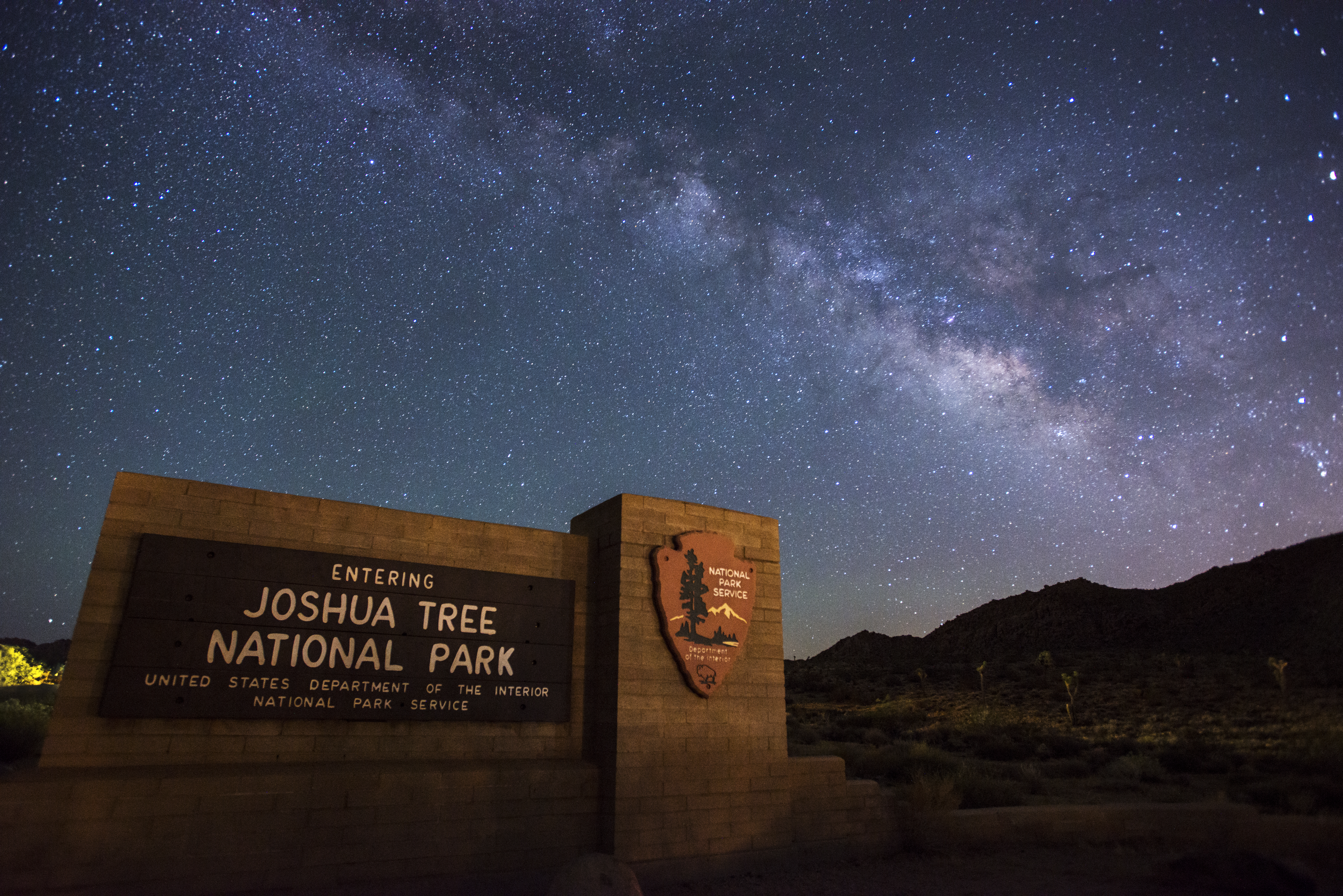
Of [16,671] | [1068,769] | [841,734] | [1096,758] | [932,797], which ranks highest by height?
[16,671]

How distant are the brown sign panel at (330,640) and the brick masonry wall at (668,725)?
70 cm

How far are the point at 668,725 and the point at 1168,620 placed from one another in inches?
2212

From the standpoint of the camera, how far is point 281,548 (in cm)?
749

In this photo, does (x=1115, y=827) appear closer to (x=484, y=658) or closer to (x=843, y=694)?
(x=484, y=658)

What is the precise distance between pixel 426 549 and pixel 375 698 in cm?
162

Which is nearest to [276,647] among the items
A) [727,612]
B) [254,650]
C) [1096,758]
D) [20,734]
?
[254,650]

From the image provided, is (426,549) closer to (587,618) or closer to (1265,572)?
(587,618)

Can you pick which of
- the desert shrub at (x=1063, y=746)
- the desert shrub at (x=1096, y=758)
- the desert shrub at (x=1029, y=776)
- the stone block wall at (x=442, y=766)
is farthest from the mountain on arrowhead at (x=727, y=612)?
the desert shrub at (x=1063, y=746)

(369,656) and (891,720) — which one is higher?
(369,656)

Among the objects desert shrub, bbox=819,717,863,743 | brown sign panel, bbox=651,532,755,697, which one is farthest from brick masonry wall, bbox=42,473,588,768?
desert shrub, bbox=819,717,863,743

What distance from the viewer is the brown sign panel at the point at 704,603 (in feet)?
29.2

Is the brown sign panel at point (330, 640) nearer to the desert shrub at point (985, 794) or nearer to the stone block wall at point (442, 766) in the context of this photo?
the stone block wall at point (442, 766)

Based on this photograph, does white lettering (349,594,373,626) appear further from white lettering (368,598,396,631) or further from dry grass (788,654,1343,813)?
dry grass (788,654,1343,813)

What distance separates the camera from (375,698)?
7539mm
